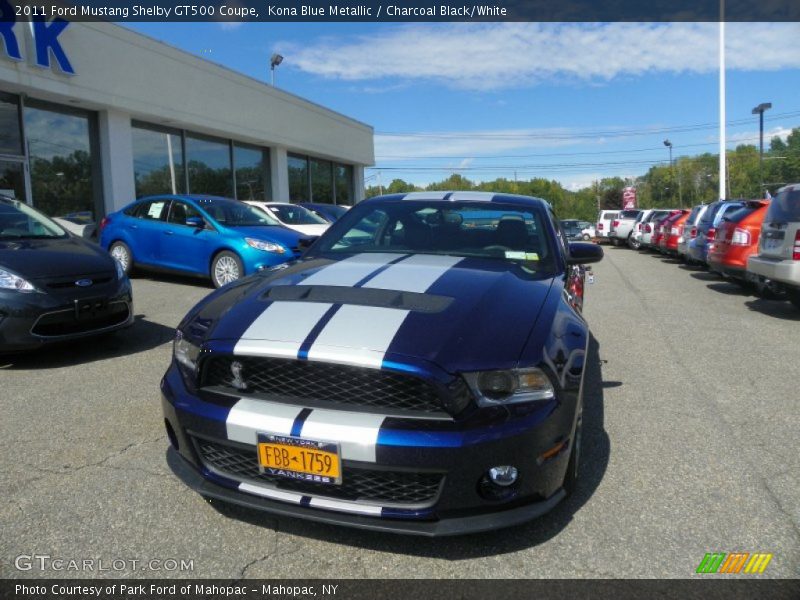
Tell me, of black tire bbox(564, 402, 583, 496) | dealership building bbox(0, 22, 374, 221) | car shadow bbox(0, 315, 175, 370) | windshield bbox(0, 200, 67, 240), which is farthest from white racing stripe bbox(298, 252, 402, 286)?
dealership building bbox(0, 22, 374, 221)

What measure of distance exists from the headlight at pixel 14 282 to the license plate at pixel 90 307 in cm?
36

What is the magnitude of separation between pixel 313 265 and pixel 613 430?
2.04 meters

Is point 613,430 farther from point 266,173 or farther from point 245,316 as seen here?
point 266,173

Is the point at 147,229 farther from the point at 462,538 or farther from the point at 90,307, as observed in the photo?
the point at 462,538

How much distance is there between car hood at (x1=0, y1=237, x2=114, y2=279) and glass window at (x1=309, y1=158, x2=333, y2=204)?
21285mm

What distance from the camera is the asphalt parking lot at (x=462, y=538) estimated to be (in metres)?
2.43

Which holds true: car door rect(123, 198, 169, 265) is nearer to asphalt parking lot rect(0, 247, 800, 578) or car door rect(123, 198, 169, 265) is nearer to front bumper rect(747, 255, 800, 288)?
asphalt parking lot rect(0, 247, 800, 578)

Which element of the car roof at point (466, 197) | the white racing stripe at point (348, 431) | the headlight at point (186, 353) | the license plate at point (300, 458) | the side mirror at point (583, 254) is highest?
the car roof at point (466, 197)

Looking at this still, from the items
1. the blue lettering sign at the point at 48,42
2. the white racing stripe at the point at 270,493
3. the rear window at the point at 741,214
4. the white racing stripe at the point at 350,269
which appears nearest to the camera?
the white racing stripe at the point at 270,493

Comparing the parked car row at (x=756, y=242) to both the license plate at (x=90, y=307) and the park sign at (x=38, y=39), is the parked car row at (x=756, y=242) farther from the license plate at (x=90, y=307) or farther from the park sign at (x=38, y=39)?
the park sign at (x=38, y=39)

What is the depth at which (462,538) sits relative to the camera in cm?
257

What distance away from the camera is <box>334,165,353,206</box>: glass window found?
97.1 ft

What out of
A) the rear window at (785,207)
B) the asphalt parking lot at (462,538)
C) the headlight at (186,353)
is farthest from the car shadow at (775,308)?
the headlight at (186,353)

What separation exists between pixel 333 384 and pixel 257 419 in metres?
0.31
